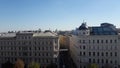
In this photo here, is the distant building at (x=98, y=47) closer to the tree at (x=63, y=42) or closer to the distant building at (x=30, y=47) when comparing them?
the distant building at (x=30, y=47)

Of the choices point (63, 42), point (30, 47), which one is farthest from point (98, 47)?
point (63, 42)

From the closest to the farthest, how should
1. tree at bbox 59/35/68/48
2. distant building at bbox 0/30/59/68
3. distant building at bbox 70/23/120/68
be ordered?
distant building at bbox 70/23/120/68 → distant building at bbox 0/30/59/68 → tree at bbox 59/35/68/48

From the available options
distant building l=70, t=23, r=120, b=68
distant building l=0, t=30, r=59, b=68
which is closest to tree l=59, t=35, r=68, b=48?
distant building l=0, t=30, r=59, b=68

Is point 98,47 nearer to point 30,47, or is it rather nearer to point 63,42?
point 30,47

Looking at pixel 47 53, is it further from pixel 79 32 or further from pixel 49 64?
pixel 79 32

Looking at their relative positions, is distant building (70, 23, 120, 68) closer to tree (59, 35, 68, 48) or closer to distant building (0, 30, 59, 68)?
distant building (0, 30, 59, 68)

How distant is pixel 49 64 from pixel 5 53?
597 inches

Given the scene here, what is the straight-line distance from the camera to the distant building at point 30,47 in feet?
278

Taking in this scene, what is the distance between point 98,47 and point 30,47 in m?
20.8

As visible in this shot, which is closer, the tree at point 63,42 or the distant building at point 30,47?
the distant building at point 30,47

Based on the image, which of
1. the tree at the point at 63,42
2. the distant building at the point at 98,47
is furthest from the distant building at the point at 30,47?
the tree at the point at 63,42

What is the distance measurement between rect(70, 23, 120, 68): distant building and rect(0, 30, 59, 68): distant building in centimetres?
786

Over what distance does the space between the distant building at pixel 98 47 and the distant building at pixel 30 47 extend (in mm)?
7865

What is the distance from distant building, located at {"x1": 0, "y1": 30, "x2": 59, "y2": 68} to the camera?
84750mm
